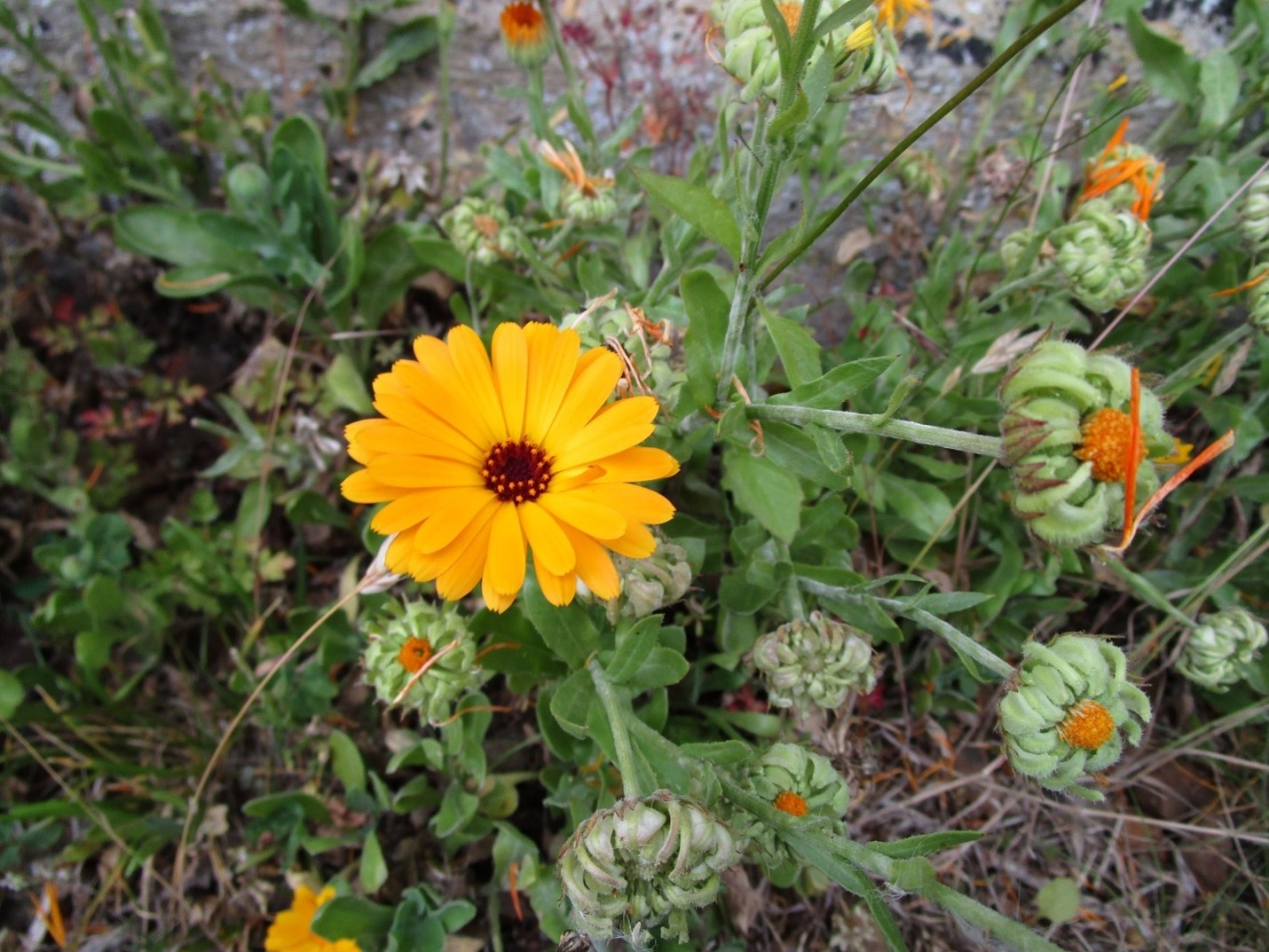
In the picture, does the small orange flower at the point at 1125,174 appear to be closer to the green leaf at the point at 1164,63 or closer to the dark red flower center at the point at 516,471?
the green leaf at the point at 1164,63

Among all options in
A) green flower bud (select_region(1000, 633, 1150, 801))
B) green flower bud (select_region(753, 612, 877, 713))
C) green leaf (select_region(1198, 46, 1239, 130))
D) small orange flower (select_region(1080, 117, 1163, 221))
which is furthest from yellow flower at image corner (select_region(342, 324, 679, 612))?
green leaf (select_region(1198, 46, 1239, 130))

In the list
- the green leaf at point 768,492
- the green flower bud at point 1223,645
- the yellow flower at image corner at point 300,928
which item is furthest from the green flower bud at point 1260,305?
the yellow flower at image corner at point 300,928

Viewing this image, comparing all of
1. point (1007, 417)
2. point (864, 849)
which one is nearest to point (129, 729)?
point (864, 849)

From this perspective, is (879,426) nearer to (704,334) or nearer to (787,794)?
(704,334)

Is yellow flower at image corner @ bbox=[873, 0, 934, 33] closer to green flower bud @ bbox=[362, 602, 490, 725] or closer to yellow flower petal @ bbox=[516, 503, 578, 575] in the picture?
yellow flower petal @ bbox=[516, 503, 578, 575]

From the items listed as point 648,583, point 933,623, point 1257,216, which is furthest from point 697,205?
point 1257,216

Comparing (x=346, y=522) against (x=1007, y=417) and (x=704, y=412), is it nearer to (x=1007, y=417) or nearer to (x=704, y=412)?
(x=704, y=412)
